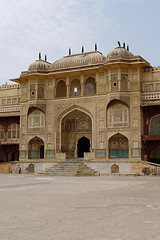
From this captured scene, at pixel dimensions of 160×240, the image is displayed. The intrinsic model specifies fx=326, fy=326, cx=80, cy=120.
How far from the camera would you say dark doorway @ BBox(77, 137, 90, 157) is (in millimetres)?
26844

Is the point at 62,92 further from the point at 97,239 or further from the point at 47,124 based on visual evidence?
the point at 97,239

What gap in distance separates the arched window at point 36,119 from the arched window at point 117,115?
18.2 ft

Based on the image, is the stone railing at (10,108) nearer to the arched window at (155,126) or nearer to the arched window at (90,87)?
the arched window at (90,87)

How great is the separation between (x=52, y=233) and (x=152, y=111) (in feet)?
64.6

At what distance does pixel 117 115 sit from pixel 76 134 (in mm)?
4660

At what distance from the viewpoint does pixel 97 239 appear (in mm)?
4098

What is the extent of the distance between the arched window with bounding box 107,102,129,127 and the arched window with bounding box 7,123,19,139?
31.6 feet

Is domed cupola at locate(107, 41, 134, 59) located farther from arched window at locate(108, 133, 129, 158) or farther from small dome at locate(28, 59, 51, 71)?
arched window at locate(108, 133, 129, 158)

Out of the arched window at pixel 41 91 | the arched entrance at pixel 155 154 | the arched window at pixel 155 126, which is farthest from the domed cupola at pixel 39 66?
the arched entrance at pixel 155 154

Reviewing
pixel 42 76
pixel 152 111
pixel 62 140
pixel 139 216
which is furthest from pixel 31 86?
pixel 139 216

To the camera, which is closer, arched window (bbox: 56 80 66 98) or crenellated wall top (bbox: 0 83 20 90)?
arched window (bbox: 56 80 66 98)

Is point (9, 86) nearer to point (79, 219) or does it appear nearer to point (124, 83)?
point (124, 83)

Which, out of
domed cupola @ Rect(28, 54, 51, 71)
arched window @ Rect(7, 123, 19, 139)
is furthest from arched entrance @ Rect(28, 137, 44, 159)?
domed cupola @ Rect(28, 54, 51, 71)

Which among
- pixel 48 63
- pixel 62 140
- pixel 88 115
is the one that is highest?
pixel 48 63
